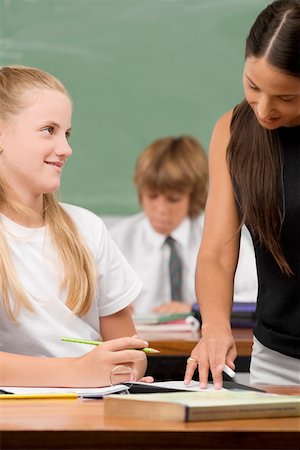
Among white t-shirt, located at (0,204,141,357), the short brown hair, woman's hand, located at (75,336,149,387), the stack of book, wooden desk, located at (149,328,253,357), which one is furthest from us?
the short brown hair

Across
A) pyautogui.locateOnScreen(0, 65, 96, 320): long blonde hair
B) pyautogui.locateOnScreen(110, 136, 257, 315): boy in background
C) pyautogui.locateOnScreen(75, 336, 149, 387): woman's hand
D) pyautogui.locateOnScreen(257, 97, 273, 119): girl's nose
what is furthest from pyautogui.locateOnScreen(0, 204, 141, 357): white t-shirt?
pyautogui.locateOnScreen(110, 136, 257, 315): boy in background

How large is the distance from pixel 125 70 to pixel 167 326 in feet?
7.25

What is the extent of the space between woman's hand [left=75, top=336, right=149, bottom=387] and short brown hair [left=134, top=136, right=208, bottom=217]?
2.64 meters

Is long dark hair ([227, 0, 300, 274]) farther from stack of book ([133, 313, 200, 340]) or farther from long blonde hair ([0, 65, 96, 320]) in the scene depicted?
stack of book ([133, 313, 200, 340])

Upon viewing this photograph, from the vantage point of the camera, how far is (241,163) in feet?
6.15

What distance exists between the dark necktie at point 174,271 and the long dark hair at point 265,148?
241 centimetres

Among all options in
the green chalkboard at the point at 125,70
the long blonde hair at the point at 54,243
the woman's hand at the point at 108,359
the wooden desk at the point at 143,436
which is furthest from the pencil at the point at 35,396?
the green chalkboard at the point at 125,70

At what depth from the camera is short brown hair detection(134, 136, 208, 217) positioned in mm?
4234

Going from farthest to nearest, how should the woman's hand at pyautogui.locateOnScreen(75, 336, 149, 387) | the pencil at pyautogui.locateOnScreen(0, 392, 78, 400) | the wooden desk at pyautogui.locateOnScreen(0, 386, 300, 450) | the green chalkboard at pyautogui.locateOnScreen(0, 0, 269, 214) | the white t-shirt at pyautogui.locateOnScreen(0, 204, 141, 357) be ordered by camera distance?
the green chalkboard at pyautogui.locateOnScreen(0, 0, 269, 214)
the white t-shirt at pyautogui.locateOnScreen(0, 204, 141, 357)
the woman's hand at pyautogui.locateOnScreen(75, 336, 149, 387)
the pencil at pyautogui.locateOnScreen(0, 392, 78, 400)
the wooden desk at pyautogui.locateOnScreen(0, 386, 300, 450)

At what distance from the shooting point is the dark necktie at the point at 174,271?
4.27 meters

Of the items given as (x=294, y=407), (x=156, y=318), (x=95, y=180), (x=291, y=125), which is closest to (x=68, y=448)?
(x=294, y=407)

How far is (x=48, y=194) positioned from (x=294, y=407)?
3.06ft

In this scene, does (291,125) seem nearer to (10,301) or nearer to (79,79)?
(10,301)

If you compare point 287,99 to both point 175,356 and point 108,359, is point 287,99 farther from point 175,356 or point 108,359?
point 175,356
